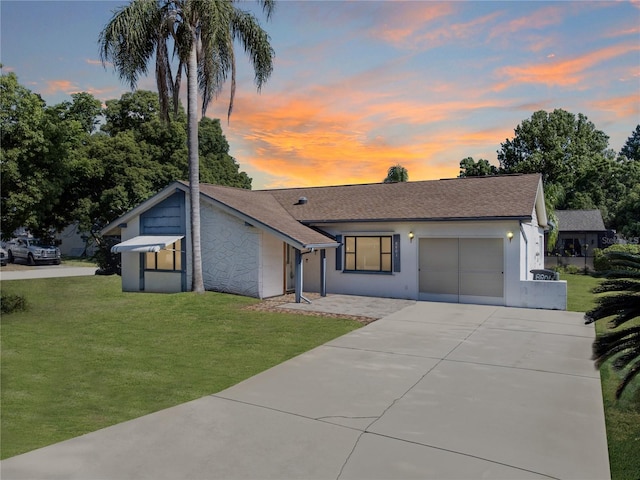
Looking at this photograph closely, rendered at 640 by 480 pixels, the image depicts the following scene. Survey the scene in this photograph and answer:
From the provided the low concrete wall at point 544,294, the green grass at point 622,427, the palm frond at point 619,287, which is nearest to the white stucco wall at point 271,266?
the low concrete wall at point 544,294

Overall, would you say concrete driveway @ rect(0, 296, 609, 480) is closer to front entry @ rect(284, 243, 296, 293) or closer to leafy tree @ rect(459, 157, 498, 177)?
front entry @ rect(284, 243, 296, 293)

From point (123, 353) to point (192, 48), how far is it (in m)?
12.8

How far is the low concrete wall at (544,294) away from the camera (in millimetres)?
14539

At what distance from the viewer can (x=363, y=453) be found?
458 cm

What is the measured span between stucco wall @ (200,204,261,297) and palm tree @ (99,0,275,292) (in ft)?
2.38

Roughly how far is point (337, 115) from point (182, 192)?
9526 millimetres

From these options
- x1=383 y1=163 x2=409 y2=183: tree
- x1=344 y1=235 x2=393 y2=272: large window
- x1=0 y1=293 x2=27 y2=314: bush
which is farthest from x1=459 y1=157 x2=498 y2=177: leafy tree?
x1=0 y1=293 x2=27 y2=314: bush

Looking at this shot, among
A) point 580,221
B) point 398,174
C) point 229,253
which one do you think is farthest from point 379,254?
point 580,221

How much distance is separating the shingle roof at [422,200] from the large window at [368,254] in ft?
3.74

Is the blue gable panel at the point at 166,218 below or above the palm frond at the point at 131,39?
below

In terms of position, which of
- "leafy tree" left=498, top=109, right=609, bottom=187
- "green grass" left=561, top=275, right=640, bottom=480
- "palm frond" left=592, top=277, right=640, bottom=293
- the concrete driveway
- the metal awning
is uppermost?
"leafy tree" left=498, top=109, right=609, bottom=187

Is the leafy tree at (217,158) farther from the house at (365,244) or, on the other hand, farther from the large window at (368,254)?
the large window at (368,254)

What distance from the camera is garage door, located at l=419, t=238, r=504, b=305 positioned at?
52.6ft

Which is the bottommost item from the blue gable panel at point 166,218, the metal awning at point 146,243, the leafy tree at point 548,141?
the metal awning at point 146,243
